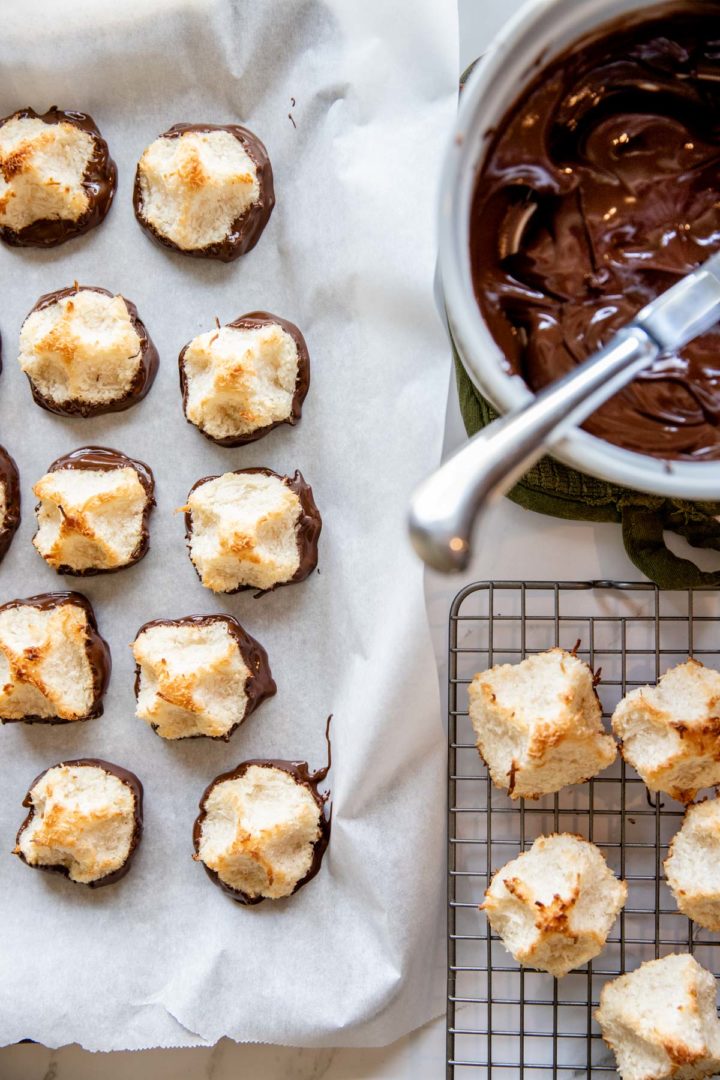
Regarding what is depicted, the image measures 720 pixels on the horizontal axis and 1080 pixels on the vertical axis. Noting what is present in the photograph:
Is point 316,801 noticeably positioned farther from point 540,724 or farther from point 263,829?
point 540,724

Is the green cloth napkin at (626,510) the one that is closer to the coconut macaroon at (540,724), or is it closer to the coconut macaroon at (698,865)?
the coconut macaroon at (540,724)

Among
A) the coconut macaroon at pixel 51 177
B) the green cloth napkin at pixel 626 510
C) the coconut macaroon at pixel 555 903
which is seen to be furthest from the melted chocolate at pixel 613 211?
the coconut macaroon at pixel 51 177

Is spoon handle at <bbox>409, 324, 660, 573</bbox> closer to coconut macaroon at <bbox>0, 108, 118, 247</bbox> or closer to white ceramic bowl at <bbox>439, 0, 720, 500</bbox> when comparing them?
white ceramic bowl at <bbox>439, 0, 720, 500</bbox>

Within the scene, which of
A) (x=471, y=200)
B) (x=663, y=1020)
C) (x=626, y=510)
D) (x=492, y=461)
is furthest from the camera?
(x=626, y=510)

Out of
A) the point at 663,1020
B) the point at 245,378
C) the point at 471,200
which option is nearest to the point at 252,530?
the point at 245,378

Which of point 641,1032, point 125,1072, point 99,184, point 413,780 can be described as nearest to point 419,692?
point 413,780

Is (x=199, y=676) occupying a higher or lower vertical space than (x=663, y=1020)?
higher

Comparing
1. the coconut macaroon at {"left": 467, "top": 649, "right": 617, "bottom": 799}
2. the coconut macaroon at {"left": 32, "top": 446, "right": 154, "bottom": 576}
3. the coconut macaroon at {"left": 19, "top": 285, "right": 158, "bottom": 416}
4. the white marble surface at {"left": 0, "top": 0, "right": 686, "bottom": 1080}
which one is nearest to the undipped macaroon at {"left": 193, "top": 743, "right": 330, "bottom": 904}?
the white marble surface at {"left": 0, "top": 0, "right": 686, "bottom": 1080}
